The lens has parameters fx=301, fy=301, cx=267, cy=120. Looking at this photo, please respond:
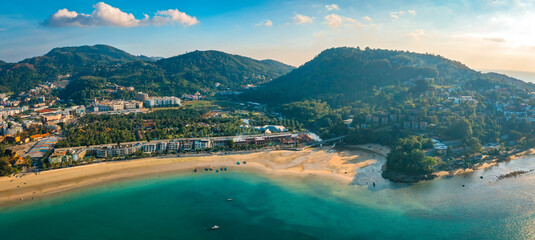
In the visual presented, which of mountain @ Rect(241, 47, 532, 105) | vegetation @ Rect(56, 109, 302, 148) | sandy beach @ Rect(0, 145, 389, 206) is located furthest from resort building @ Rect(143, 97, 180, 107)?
sandy beach @ Rect(0, 145, 389, 206)

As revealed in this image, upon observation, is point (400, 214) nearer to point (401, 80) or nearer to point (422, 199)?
point (422, 199)

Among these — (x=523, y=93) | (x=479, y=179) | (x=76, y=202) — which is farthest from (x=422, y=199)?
(x=523, y=93)

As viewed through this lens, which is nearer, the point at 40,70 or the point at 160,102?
the point at 160,102

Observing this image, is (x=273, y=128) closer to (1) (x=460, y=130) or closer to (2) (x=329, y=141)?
(2) (x=329, y=141)

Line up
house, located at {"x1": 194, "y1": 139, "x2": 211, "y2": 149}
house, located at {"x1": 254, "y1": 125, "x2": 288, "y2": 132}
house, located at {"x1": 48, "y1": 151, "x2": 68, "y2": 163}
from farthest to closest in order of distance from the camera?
house, located at {"x1": 254, "y1": 125, "x2": 288, "y2": 132} < house, located at {"x1": 194, "y1": 139, "x2": 211, "y2": 149} < house, located at {"x1": 48, "y1": 151, "x2": 68, "y2": 163}

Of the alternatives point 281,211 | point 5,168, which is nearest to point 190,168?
point 281,211

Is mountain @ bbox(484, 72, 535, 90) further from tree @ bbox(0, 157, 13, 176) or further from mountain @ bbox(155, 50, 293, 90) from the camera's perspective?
tree @ bbox(0, 157, 13, 176)
